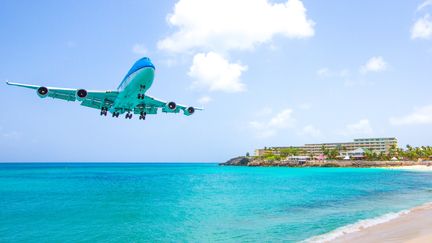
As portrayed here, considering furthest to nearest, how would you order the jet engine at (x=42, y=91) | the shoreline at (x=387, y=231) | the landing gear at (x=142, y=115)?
the landing gear at (x=142, y=115), the jet engine at (x=42, y=91), the shoreline at (x=387, y=231)

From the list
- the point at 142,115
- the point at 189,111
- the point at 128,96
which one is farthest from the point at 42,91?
the point at 189,111

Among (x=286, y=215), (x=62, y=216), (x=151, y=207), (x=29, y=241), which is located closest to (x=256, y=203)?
(x=286, y=215)

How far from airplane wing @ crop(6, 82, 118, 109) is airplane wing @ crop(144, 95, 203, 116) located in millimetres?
3828

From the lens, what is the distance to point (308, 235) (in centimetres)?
2472

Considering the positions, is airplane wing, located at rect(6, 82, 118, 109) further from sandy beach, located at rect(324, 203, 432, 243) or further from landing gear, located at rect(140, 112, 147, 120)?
sandy beach, located at rect(324, 203, 432, 243)

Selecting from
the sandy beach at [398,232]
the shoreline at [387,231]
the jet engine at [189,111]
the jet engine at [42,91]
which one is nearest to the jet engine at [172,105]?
the jet engine at [189,111]

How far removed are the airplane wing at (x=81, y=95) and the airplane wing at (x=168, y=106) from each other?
12.6ft

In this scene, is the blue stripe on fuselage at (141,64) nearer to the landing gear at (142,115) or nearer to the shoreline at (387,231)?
the landing gear at (142,115)

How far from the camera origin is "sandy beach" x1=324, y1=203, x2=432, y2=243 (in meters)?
19.5

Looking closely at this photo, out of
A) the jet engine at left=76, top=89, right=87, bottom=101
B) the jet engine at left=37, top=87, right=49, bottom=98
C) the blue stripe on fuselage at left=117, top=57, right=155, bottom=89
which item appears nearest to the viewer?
the blue stripe on fuselage at left=117, top=57, right=155, bottom=89

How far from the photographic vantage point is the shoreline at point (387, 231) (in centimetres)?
1994

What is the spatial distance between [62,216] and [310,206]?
29.3m

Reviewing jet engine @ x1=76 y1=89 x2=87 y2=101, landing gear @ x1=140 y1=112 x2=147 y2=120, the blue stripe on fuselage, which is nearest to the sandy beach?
the blue stripe on fuselage

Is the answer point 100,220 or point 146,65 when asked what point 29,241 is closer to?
point 100,220
